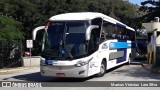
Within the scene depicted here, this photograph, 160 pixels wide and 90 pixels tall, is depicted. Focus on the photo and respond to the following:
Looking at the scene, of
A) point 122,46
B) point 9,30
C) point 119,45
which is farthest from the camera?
point 9,30

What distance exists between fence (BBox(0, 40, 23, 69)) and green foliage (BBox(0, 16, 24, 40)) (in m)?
0.68

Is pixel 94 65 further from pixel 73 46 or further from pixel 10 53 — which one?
pixel 10 53

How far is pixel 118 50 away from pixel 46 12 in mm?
20372

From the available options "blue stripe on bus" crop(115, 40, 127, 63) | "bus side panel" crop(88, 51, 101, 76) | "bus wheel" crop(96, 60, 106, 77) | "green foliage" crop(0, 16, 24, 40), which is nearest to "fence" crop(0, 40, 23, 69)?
"green foliage" crop(0, 16, 24, 40)

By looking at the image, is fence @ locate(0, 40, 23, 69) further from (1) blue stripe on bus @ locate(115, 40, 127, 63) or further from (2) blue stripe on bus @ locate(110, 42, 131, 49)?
(1) blue stripe on bus @ locate(115, 40, 127, 63)

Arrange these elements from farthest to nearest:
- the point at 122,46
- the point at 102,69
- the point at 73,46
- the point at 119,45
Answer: the point at 122,46 → the point at 119,45 → the point at 102,69 → the point at 73,46

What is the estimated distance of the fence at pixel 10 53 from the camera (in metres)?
28.9

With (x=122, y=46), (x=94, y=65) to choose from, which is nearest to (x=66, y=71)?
(x=94, y=65)

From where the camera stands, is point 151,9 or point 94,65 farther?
point 151,9

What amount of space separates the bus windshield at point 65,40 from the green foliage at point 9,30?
48.6 feet

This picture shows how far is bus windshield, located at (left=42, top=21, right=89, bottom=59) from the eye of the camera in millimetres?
15227

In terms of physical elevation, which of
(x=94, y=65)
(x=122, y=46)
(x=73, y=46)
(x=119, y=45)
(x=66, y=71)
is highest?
(x=73, y=46)

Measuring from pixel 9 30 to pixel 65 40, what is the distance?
668 inches

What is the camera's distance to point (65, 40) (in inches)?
607
